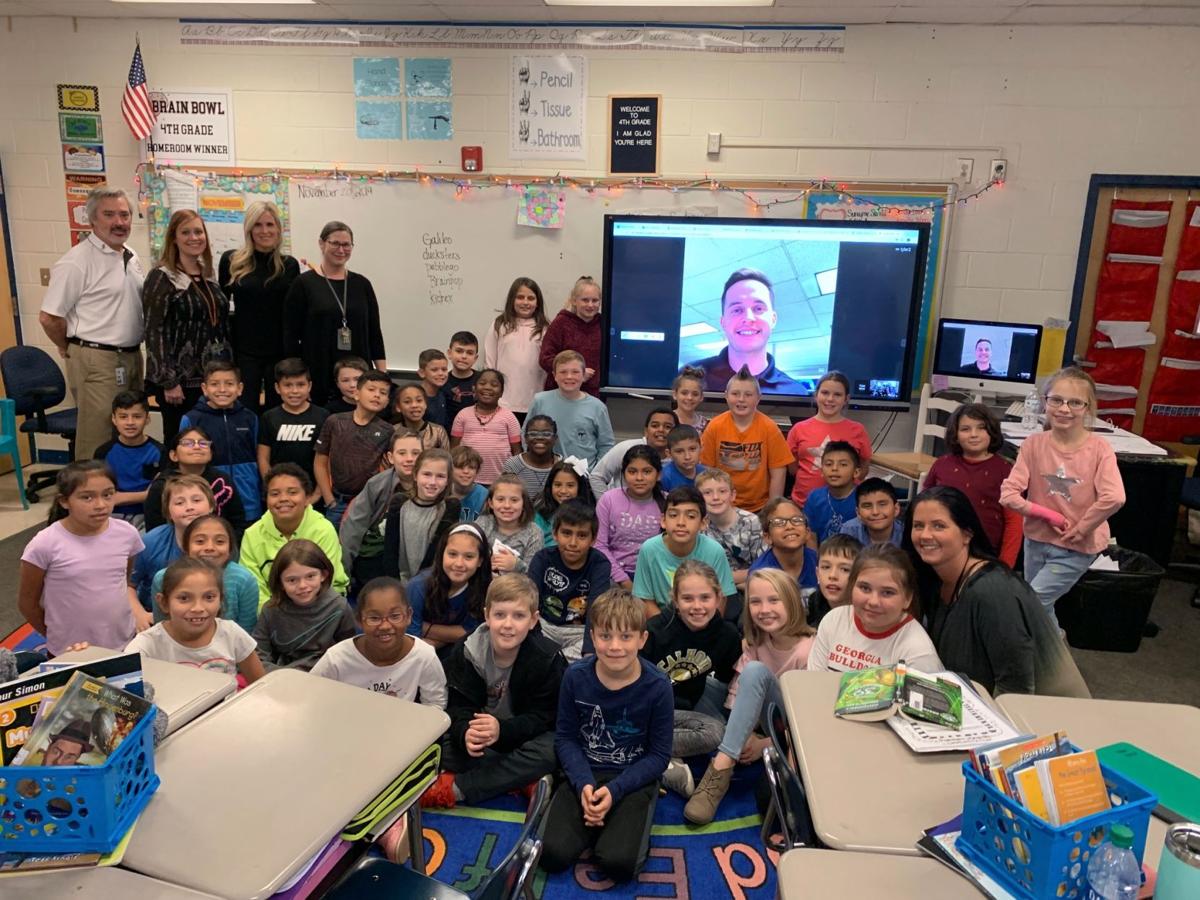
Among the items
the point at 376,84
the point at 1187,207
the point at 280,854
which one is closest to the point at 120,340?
the point at 376,84

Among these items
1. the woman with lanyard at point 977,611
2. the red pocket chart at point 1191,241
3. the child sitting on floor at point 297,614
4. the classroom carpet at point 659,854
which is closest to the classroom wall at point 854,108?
the red pocket chart at point 1191,241

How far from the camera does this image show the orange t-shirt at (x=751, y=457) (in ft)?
13.3

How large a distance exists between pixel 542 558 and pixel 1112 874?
220cm

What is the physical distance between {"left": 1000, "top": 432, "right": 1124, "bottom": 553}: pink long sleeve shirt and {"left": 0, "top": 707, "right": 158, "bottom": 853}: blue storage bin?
3.01 m

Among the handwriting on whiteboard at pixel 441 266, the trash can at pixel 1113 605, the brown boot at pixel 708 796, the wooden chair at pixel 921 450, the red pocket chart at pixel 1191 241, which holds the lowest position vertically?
the brown boot at pixel 708 796

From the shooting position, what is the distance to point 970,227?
4863 millimetres

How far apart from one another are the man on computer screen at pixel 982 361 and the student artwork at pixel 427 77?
3.39 m

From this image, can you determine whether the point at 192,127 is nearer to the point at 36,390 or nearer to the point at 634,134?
the point at 36,390

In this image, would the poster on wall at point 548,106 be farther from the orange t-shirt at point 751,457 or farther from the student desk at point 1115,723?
the student desk at point 1115,723

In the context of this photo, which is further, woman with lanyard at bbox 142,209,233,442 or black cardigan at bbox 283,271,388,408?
black cardigan at bbox 283,271,388,408

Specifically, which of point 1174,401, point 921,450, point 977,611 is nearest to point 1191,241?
point 1174,401

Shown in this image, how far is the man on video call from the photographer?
4.93 metres

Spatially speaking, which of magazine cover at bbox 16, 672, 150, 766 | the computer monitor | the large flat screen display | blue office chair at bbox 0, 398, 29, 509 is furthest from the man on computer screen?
blue office chair at bbox 0, 398, 29, 509

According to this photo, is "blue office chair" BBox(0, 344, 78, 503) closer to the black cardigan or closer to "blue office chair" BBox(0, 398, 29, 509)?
"blue office chair" BBox(0, 398, 29, 509)
